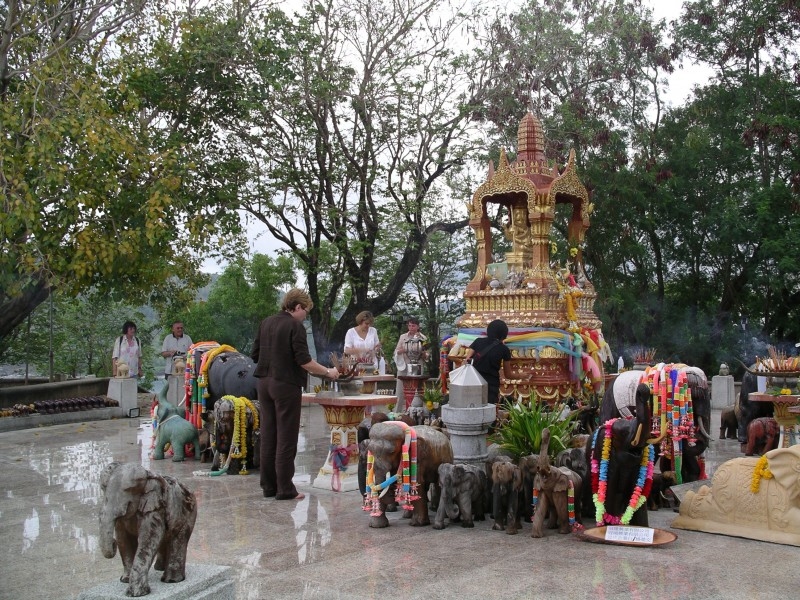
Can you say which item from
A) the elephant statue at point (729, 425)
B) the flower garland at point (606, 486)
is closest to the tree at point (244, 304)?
the elephant statue at point (729, 425)

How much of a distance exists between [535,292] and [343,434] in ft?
11.2

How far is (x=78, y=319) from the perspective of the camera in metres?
24.8

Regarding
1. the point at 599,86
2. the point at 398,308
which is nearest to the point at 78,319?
the point at 398,308

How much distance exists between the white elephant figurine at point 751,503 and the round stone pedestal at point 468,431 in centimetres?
166

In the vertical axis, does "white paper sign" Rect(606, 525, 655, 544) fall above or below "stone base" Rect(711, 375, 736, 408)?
below

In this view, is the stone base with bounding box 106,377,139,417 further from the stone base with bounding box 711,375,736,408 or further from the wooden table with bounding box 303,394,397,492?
the stone base with bounding box 711,375,736,408

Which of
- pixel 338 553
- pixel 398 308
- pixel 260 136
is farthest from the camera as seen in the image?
pixel 398 308

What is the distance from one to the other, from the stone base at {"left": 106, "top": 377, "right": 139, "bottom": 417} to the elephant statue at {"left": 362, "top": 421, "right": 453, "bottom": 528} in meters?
9.60

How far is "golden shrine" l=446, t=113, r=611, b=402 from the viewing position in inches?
380

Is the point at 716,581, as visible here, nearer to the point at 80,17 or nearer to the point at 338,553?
the point at 338,553

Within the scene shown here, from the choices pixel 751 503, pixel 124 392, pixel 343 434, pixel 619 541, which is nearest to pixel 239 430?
pixel 343 434

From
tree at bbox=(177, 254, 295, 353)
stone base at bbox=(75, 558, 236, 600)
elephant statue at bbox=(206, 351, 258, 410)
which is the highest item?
tree at bbox=(177, 254, 295, 353)

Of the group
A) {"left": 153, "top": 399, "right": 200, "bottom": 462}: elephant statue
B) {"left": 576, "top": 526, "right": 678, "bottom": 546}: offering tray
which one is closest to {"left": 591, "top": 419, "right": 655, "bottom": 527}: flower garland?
{"left": 576, "top": 526, "right": 678, "bottom": 546}: offering tray

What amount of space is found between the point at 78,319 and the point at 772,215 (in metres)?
20.1
